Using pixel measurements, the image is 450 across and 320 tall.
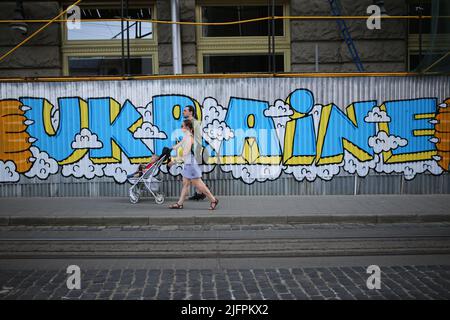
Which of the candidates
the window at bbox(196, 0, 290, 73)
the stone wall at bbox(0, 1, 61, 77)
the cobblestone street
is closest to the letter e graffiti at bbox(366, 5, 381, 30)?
the window at bbox(196, 0, 290, 73)

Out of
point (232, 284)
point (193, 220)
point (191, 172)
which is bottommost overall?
point (232, 284)

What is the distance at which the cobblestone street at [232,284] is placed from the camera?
5.59 meters

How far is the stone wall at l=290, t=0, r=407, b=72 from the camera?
15.2 m

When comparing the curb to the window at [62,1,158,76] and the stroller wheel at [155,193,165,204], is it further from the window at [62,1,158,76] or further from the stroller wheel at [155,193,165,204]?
the window at [62,1,158,76]

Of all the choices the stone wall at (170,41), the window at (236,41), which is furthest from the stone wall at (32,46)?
the window at (236,41)

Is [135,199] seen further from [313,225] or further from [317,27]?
[317,27]

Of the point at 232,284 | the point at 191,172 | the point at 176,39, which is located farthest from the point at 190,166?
the point at 176,39

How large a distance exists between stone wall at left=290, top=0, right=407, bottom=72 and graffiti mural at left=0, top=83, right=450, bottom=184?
2986 millimetres

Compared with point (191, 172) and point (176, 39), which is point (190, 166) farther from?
point (176, 39)

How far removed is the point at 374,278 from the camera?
6180mm

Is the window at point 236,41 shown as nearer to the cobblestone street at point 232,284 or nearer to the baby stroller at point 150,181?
the baby stroller at point 150,181

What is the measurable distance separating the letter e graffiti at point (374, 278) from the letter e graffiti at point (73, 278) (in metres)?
3.40

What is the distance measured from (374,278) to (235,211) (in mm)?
4488

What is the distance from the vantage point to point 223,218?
385 inches
